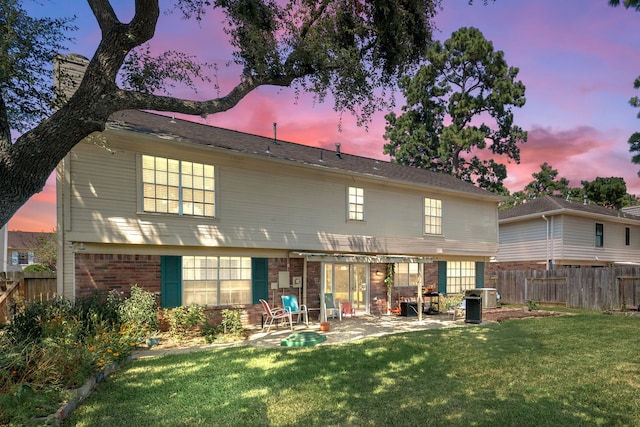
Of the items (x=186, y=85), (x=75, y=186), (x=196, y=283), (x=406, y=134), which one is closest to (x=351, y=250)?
(x=196, y=283)

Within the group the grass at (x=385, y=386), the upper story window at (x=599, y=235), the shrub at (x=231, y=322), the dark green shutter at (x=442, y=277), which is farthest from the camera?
the upper story window at (x=599, y=235)

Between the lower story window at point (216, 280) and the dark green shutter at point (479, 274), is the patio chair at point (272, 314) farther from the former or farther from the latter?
the dark green shutter at point (479, 274)

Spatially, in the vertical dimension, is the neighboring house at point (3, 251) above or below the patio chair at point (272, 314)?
above

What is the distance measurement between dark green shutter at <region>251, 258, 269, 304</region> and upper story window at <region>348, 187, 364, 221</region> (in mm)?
3787

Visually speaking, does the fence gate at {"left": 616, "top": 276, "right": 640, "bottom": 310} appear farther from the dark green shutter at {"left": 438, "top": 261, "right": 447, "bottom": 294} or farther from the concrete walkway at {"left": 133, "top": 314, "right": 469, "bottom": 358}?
the concrete walkway at {"left": 133, "top": 314, "right": 469, "bottom": 358}

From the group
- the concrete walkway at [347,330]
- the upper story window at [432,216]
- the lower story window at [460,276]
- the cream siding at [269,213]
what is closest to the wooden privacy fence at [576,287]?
the lower story window at [460,276]

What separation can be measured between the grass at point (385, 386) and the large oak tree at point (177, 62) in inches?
146

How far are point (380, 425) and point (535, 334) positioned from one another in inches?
292

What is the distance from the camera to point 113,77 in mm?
6617

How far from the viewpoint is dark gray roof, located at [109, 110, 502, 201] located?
1124 cm

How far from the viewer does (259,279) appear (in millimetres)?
12250

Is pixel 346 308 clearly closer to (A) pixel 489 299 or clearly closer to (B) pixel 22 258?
(A) pixel 489 299

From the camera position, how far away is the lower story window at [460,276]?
17219 millimetres

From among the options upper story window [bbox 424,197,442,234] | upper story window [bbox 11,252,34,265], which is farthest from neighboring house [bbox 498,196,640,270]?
upper story window [bbox 11,252,34,265]
